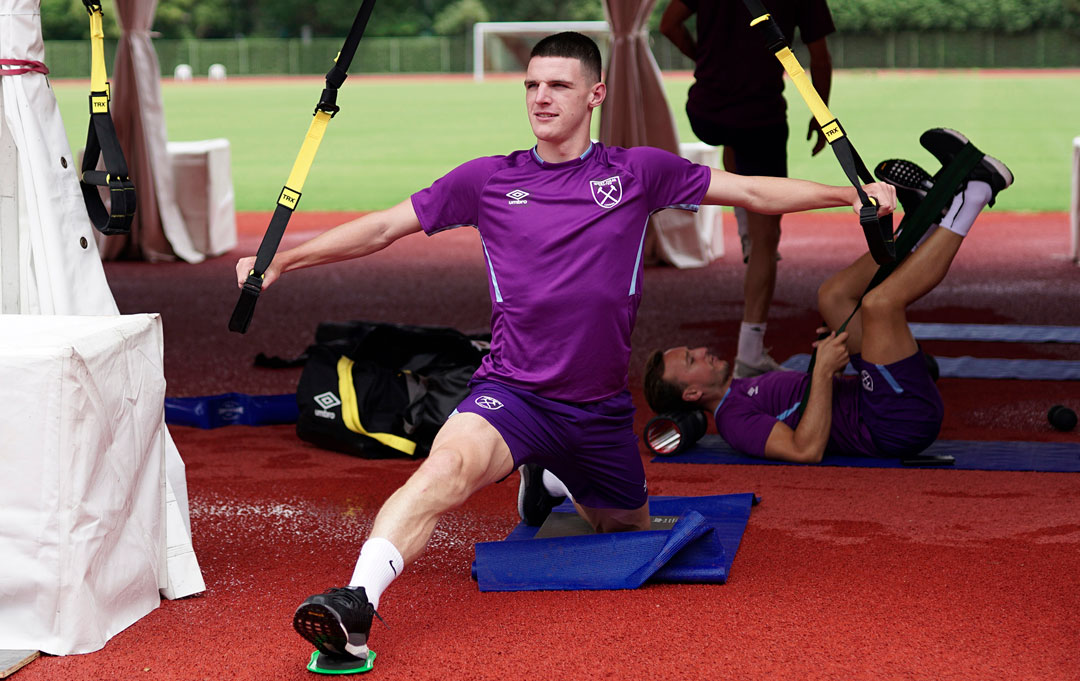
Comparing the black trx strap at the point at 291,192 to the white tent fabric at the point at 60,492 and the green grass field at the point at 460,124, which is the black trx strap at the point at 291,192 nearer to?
the white tent fabric at the point at 60,492

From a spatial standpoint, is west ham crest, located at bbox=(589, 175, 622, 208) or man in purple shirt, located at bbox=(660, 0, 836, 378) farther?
man in purple shirt, located at bbox=(660, 0, 836, 378)

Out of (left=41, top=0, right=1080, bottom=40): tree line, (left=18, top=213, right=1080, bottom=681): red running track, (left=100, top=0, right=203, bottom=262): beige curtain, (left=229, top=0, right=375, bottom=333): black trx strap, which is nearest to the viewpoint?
(left=18, top=213, right=1080, bottom=681): red running track

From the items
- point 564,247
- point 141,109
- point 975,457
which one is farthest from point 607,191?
point 141,109

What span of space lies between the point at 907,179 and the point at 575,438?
7.97ft

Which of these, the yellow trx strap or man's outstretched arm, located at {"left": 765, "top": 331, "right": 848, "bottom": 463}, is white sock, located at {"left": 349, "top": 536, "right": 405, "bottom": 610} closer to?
the yellow trx strap

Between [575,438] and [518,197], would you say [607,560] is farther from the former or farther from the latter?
[518,197]

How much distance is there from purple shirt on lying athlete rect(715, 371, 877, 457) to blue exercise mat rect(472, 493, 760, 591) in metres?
1.32

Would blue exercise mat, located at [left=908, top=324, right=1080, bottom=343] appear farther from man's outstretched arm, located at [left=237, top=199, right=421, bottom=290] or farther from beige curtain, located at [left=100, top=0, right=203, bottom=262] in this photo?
beige curtain, located at [left=100, top=0, right=203, bottom=262]

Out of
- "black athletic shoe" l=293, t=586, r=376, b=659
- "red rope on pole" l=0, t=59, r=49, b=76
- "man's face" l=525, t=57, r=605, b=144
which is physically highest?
"red rope on pole" l=0, t=59, r=49, b=76

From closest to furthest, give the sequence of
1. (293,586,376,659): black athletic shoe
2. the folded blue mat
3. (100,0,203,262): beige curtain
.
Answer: (293,586,376,659): black athletic shoe
the folded blue mat
(100,0,203,262): beige curtain

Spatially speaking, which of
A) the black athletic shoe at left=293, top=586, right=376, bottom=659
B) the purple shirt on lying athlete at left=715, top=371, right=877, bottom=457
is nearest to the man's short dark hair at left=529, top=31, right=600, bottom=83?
the black athletic shoe at left=293, top=586, right=376, bottom=659

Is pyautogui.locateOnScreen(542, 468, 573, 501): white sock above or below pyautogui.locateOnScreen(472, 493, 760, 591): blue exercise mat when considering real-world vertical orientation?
above

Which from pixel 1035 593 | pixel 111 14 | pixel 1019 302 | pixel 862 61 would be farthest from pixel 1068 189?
pixel 111 14

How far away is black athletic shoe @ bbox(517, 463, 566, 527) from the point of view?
13.4 ft
